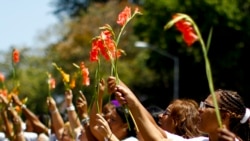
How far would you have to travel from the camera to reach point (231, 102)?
7215mm

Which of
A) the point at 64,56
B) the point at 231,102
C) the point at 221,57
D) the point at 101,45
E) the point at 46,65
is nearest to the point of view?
the point at 231,102

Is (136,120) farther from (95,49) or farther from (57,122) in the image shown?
(57,122)

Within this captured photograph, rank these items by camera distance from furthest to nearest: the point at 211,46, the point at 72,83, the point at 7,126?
the point at 211,46, the point at 7,126, the point at 72,83

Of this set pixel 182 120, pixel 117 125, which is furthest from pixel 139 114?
pixel 117 125

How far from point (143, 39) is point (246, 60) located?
630 centimetres

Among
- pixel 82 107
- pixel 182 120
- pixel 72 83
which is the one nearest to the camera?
pixel 182 120

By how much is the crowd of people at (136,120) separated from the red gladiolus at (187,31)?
20.8 inches

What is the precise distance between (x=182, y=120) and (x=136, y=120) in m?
1.50

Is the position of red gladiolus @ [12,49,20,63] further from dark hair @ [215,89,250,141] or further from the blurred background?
the blurred background

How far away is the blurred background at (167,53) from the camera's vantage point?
47750 mm

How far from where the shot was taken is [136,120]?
694 cm

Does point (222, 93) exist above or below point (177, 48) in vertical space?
above

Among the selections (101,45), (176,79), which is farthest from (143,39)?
(101,45)

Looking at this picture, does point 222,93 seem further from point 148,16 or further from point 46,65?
point 46,65
